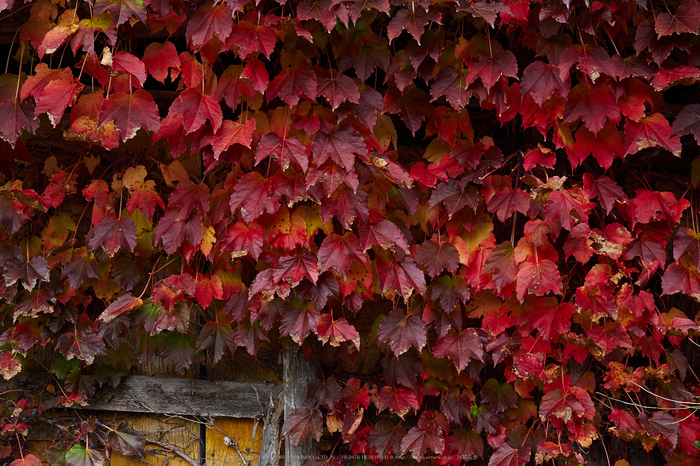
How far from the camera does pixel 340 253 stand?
1809 mm

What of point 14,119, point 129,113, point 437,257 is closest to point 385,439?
point 437,257

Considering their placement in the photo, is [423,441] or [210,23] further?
[423,441]

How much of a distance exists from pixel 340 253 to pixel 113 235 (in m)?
0.76

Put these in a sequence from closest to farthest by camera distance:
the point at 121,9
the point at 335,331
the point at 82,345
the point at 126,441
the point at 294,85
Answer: the point at 121,9, the point at 294,85, the point at 335,331, the point at 82,345, the point at 126,441

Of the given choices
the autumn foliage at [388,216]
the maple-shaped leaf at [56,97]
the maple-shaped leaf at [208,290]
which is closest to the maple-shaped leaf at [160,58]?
the autumn foliage at [388,216]

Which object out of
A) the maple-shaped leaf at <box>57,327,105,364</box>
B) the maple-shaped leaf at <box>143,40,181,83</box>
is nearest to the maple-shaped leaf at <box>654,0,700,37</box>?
the maple-shaped leaf at <box>143,40,181,83</box>

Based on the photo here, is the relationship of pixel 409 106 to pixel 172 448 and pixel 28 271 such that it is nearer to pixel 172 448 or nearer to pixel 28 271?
pixel 28 271

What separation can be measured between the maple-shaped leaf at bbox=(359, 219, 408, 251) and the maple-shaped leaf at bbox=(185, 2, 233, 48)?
710 millimetres

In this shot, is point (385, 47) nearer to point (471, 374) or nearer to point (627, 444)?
point (471, 374)

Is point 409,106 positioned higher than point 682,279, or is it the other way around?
point 409,106

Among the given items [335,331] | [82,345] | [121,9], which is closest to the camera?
[121,9]

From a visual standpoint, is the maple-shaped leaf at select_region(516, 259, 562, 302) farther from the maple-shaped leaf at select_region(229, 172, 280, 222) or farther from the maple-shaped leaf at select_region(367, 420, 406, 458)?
the maple-shaped leaf at select_region(229, 172, 280, 222)

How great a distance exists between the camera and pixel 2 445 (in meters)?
2.18

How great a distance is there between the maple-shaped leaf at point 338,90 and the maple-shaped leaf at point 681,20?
0.94m
